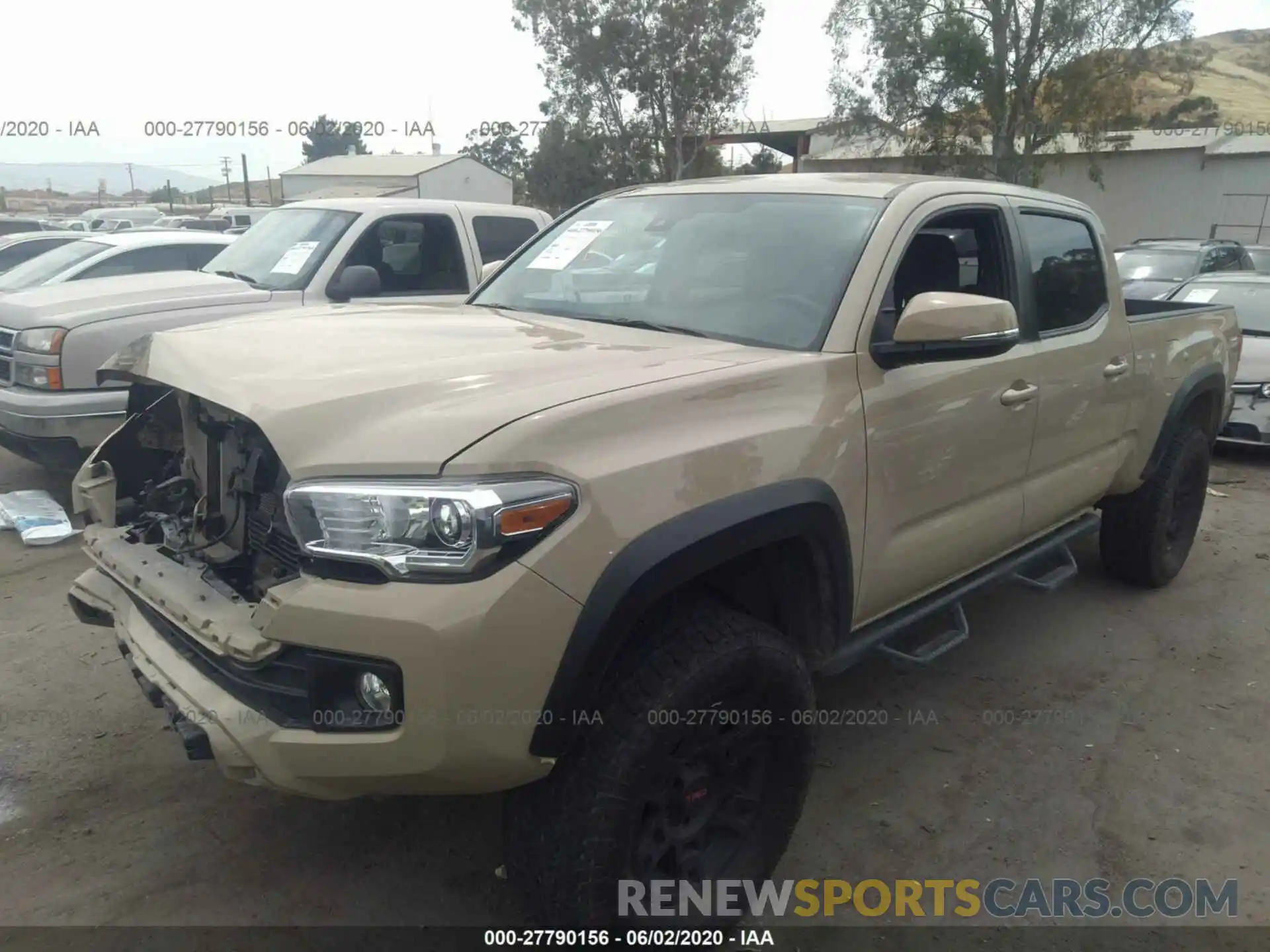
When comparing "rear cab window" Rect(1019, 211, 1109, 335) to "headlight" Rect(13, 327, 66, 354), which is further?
"headlight" Rect(13, 327, 66, 354)

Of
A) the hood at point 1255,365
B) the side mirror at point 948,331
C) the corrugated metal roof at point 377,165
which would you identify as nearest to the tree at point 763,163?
the corrugated metal roof at point 377,165

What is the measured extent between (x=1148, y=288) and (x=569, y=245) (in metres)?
8.98

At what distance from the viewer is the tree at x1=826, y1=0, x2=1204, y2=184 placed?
77.6ft

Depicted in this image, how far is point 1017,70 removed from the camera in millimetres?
23750

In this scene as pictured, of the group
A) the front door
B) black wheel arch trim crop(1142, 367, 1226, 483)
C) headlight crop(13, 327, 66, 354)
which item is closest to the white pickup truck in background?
headlight crop(13, 327, 66, 354)

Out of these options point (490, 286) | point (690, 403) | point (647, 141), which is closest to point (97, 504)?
point (490, 286)

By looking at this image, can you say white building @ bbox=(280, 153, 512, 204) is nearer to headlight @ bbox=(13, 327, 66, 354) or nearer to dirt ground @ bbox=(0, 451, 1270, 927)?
headlight @ bbox=(13, 327, 66, 354)

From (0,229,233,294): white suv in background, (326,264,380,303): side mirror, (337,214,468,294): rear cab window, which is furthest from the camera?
(0,229,233,294): white suv in background

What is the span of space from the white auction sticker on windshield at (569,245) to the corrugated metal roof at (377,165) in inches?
1304

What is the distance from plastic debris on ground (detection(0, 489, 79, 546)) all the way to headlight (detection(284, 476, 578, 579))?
13.4ft

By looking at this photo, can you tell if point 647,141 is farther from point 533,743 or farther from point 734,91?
point 533,743

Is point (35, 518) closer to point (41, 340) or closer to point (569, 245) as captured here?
point (41, 340)

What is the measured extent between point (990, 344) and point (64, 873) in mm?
2891

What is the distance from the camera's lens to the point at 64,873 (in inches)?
Result: 104
